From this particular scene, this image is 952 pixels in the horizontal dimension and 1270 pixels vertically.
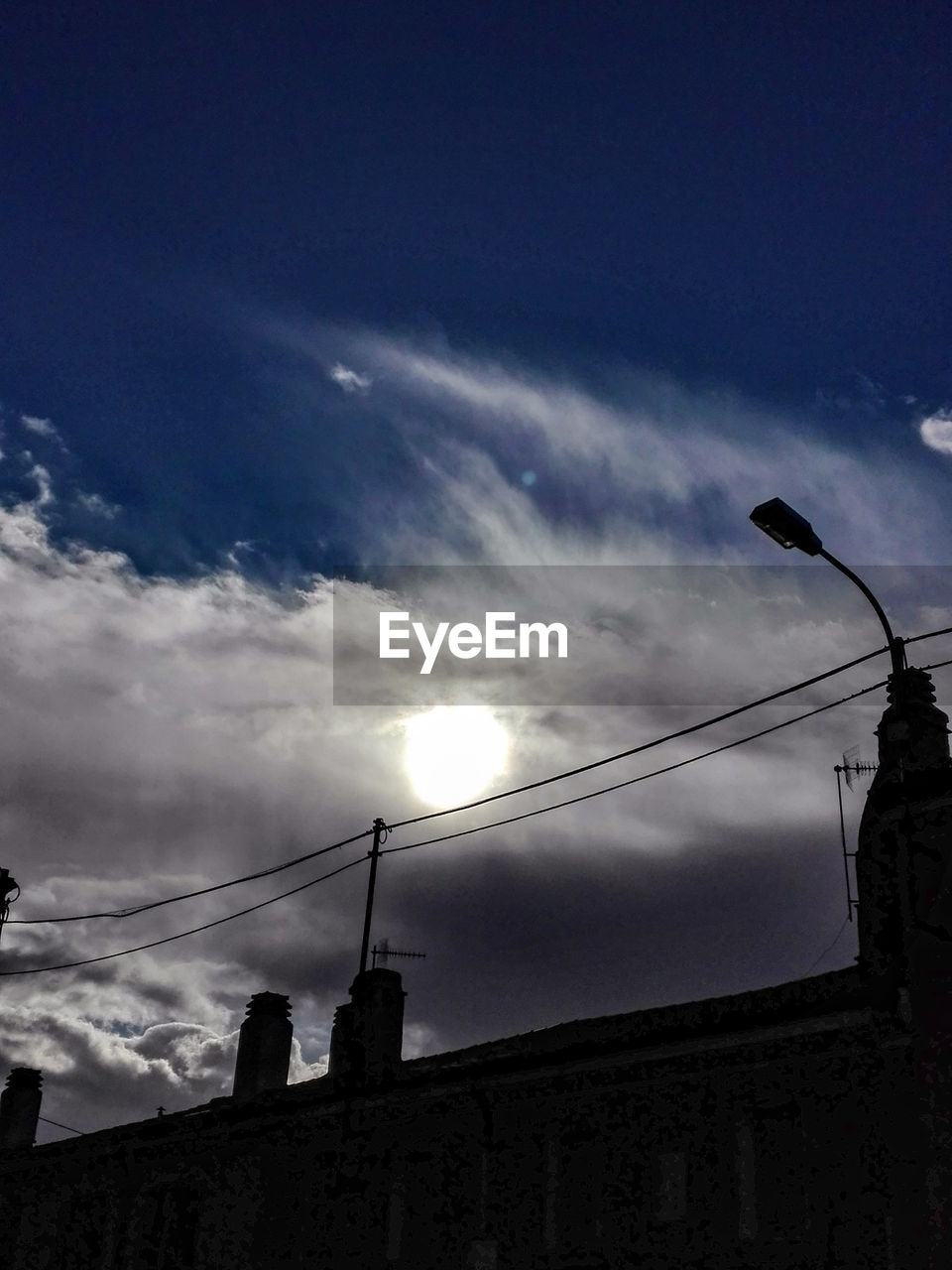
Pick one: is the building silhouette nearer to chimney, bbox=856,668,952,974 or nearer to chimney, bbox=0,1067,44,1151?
chimney, bbox=856,668,952,974

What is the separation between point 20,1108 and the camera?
3359 centimetres

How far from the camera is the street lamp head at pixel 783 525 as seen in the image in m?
13.7

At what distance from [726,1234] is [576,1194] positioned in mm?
2849

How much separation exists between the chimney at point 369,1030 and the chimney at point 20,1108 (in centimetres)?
1253

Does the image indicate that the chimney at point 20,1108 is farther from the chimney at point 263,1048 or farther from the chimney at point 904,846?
the chimney at point 904,846

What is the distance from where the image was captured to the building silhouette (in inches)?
627

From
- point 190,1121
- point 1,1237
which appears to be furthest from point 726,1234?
point 1,1237

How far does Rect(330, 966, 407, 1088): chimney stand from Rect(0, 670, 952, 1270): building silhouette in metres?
0.05

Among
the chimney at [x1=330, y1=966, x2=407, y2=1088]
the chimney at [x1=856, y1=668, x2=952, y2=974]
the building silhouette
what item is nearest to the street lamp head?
the building silhouette

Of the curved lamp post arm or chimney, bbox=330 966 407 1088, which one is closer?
the curved lamp post arm

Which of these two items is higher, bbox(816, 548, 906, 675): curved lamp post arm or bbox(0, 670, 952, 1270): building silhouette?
bbox(816, 548, 906, 675): curved lamp post arm

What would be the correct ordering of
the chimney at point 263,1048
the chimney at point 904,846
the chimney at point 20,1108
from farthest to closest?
1. the chimney at point 20,1108
2. the chimney at point 263,1048
3. the chimney at point 904,846

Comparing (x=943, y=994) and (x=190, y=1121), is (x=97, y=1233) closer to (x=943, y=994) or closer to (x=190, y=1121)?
(x=190, y=1121)

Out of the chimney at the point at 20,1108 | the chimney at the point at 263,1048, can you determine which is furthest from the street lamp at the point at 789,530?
the chimney at the point at 20,1108
